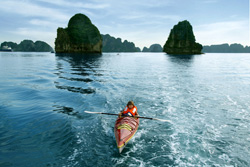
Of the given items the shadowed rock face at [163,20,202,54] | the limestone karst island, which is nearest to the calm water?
the limestone karst island

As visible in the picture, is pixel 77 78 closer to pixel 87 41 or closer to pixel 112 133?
pixel 112 133

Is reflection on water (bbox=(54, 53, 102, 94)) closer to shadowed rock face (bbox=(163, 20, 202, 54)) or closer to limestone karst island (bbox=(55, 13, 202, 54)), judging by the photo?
limestone karst island (bbox=(55, 13, 202, 54))

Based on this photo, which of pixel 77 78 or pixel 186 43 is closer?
pixel 77 78

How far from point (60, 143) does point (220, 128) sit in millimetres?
11166

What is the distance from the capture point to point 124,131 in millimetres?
8820

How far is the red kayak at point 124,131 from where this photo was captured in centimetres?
822

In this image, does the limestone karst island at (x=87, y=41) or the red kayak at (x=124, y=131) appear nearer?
the red kayak at (x=124, y=131)

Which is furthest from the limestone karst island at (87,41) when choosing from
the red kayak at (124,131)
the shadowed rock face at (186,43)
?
the red kayak at (124,131)

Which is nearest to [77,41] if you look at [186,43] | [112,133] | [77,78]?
[186,43]

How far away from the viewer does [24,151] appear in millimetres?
8242

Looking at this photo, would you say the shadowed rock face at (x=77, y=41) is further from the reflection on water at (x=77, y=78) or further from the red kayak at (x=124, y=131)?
the red kayak at (x=124, y=131)

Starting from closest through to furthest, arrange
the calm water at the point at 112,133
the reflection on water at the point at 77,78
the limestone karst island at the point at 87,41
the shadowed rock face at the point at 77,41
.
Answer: the calm water at the point at 112,133
the reflection on water at the point at 77,78
the shadowed rock face at the point at 77,41
the limestone karst island at the point at 87,41

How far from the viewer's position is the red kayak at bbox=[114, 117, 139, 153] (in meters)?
8.22

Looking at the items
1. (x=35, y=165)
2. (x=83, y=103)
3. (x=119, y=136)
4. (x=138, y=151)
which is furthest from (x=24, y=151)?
(x=83, y=103)
